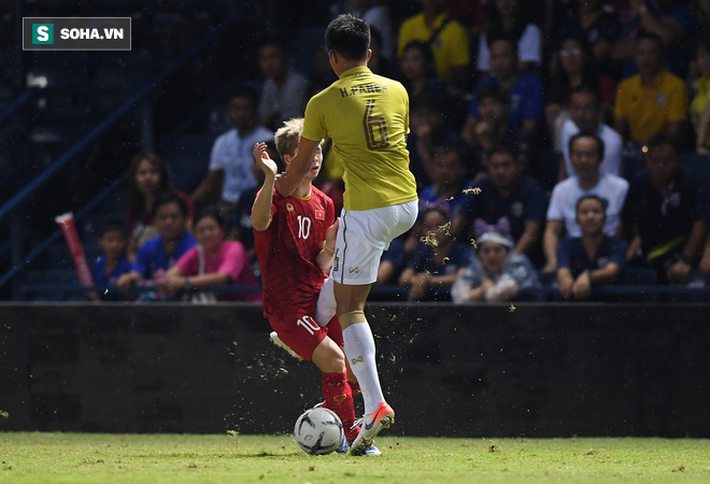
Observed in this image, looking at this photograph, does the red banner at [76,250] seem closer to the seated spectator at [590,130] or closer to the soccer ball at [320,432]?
the seated spectator at [590,130]

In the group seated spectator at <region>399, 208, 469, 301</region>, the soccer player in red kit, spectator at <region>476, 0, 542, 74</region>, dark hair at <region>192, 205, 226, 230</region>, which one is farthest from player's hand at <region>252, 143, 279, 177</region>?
spectator at <region>476, 0, 542, 74</region>

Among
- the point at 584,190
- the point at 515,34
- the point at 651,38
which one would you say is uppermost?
the point at 515,34

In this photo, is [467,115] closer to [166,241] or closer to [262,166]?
[166,241]

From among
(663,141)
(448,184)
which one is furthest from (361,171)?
(663,141)

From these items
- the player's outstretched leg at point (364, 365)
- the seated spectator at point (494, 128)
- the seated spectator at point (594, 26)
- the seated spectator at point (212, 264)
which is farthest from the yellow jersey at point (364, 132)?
the seated spectator at point (594, 26)

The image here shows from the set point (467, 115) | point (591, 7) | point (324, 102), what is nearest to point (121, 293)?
point (467, 115)

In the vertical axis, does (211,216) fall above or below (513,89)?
below

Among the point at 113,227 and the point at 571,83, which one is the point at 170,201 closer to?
the point at 113,227

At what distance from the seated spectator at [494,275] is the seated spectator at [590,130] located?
1.21 metres

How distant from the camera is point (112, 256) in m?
10.6

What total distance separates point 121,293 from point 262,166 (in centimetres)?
372

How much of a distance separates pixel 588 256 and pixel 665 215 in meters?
0.78

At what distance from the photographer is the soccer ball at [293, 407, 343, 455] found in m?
6.62

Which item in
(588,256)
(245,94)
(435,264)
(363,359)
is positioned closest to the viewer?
(363,359)
